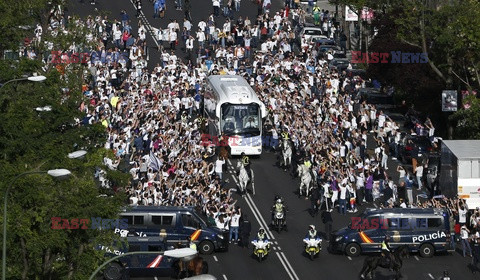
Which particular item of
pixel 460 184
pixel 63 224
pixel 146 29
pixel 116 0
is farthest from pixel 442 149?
pixel 116 0

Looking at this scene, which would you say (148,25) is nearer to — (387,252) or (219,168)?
(219,168)

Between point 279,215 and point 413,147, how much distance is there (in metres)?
10.5

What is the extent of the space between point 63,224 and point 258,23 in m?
50.1

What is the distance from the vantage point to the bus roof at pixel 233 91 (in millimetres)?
72875

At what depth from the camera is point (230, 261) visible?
58.6 m

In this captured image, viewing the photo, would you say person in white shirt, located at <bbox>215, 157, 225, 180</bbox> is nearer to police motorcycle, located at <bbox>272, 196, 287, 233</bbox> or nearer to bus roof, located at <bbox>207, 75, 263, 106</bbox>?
bus roof, located at <bbox>207, 75, 263, 106</bbox>

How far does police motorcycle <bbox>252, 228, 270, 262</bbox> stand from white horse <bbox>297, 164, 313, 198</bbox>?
824cm

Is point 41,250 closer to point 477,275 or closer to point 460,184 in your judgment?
point 477,275

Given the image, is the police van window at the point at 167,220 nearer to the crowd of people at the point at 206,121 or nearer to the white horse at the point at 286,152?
the crowd of people at the point at 206,121

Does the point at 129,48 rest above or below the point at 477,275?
above

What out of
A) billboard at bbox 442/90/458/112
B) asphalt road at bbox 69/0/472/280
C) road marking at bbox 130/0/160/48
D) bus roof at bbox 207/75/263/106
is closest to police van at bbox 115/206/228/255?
asphalt road at bbox 69/0/472/280

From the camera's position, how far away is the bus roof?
7288 centimetres

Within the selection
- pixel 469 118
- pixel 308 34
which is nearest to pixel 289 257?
pixel 469 118

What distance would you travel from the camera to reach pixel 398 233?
194ft
